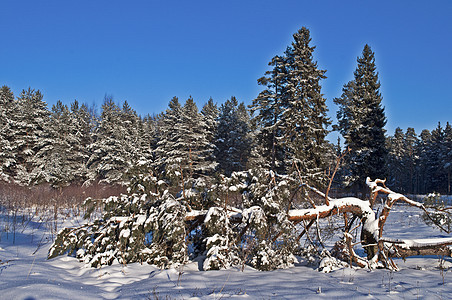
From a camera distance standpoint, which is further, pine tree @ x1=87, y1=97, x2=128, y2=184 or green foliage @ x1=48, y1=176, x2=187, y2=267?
pine tree @ x1=87, y1=97, x2=128, y2=184

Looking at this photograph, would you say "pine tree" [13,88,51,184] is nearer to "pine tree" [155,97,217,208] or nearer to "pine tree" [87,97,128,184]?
"pine tree" [87,97,128,184]

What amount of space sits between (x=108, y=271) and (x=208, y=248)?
167 centimetres

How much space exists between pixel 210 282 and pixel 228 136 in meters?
31.1

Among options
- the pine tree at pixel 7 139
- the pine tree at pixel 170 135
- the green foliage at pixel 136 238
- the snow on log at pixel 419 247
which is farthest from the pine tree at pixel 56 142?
the snow on log at pixel 419 247

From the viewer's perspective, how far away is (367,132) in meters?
25.5

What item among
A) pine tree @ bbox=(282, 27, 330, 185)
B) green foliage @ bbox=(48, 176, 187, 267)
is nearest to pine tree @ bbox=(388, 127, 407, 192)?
pine tree @ bbox=(282, 27, 330, 185)

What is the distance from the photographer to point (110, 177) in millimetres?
28812

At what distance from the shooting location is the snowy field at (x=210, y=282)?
3330mm

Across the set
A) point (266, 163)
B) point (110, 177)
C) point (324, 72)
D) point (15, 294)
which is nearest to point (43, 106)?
point (110, 177)

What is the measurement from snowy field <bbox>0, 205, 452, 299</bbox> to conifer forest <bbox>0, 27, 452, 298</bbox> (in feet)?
0.95

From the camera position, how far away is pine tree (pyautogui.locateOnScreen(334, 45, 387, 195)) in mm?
24766

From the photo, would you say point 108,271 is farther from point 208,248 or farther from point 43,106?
point 43,106

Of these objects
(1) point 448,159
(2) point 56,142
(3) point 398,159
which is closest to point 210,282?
(2) point 56,142

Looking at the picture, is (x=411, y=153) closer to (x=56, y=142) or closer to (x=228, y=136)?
(x=228, y=136)
